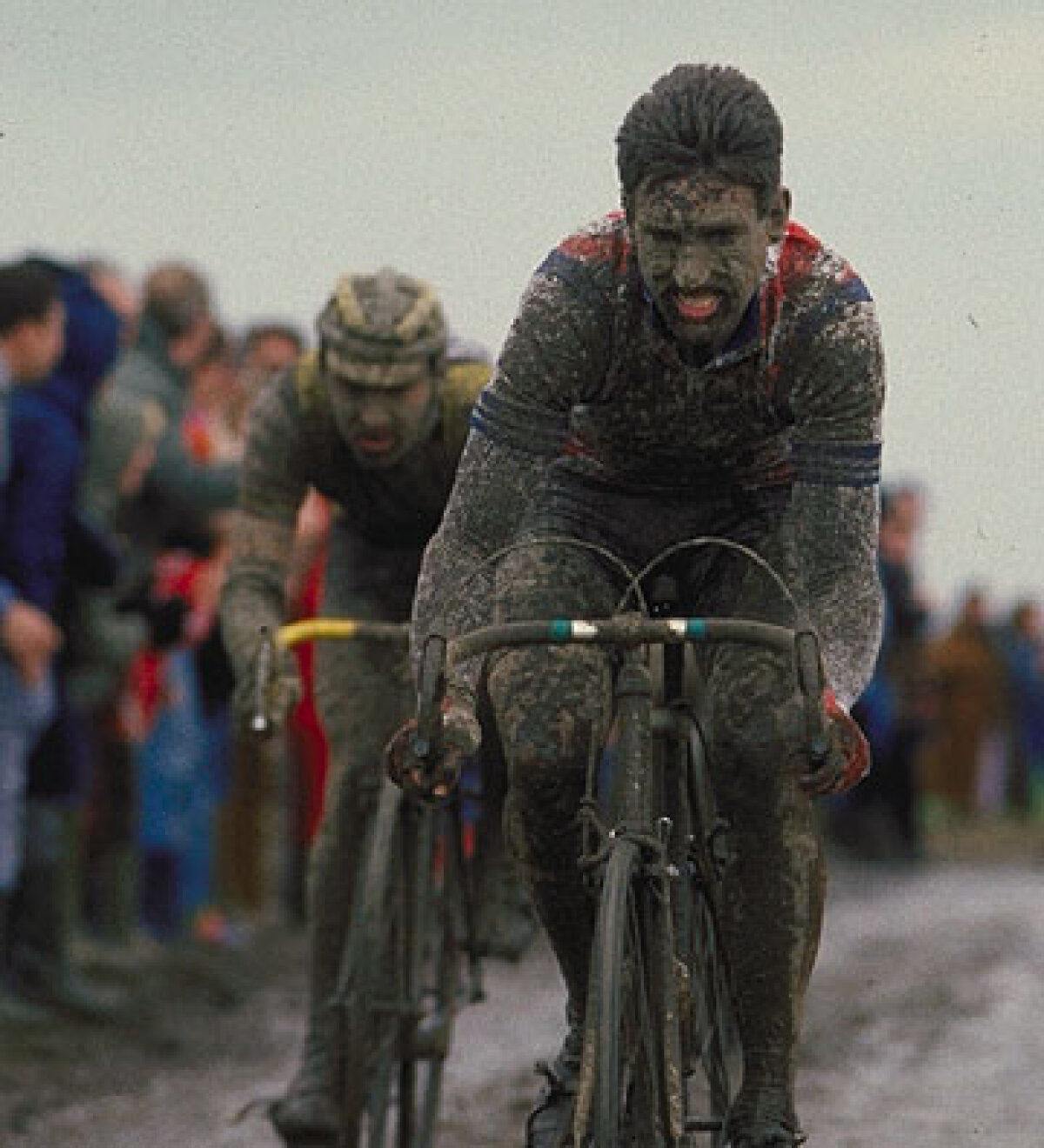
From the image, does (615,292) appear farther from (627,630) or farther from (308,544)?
(308,544)

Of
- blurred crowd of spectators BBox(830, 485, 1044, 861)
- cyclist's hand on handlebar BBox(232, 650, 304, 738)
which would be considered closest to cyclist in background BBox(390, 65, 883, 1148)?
cyclist's hand on handlebar BBox(232, 650, 304, 738)

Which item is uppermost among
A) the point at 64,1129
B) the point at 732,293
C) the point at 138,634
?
the point at 732,293

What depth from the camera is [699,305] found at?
22.0ft

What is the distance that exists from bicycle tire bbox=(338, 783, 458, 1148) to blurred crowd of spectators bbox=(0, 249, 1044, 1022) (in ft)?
9.57

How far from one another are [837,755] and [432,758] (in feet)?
2.26

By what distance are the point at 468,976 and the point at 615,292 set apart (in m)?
3.12

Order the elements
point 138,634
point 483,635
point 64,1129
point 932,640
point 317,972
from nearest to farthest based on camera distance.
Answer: point 483,635
point 317,972
point 64,1129
point 138,634
point 932,640

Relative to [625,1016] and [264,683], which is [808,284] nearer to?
[625,1016]

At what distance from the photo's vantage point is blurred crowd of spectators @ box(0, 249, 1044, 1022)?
1223cm

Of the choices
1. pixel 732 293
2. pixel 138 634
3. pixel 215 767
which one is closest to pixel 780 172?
pixel 732 293

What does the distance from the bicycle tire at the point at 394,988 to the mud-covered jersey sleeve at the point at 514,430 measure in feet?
Answer: 6.59

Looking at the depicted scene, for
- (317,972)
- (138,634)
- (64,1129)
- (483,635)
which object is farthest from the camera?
(138,634)

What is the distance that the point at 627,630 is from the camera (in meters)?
6.59

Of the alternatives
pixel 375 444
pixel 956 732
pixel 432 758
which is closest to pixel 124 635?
pixel 375 444
